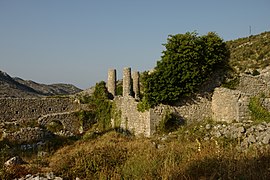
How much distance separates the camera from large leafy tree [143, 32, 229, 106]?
17.0 meters

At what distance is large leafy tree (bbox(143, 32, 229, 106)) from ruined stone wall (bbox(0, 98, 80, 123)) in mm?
13400

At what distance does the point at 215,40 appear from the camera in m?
17.4

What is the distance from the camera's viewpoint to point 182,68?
55.8 feet

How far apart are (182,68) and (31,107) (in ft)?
51.9

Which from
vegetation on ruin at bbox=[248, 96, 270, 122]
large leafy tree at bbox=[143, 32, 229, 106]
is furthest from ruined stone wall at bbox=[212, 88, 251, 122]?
large leafy tree at bbox=[143, 32, 229, 106]

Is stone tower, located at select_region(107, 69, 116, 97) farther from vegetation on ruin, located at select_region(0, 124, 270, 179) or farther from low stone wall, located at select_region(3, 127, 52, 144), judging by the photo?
vegetation on ruin, located at select_region(0, 124, 270, 179)

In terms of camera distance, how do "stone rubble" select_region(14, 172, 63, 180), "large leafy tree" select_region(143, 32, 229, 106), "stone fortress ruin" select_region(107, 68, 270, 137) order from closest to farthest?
"stone rubble" select_region(14, 172, 63, 180) < "stone fortress ruin" select_region(107, 68, 270, 137) < "large leafy tree" select_region(143, 32, 229, 106)

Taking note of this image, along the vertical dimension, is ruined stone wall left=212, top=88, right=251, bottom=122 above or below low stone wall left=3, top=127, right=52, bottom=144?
above

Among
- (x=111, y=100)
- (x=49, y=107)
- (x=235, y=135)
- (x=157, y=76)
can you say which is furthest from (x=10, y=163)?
(x=49, y=107)

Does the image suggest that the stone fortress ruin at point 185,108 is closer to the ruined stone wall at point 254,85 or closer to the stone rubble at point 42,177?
the ruined stone wall at point 254,85

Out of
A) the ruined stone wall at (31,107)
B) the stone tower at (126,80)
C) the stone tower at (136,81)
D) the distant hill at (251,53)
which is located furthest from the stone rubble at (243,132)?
the distant hill at (251,53)

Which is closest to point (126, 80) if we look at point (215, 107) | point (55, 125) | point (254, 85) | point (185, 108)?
point (55, 125)

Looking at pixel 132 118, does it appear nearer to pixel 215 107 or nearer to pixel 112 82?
pixel 215 107

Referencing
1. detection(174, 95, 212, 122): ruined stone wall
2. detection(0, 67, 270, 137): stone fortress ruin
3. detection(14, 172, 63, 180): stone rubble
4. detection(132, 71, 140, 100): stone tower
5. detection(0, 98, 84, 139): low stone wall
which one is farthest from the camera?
detection(0, 98, 84, 139): low stone wall
